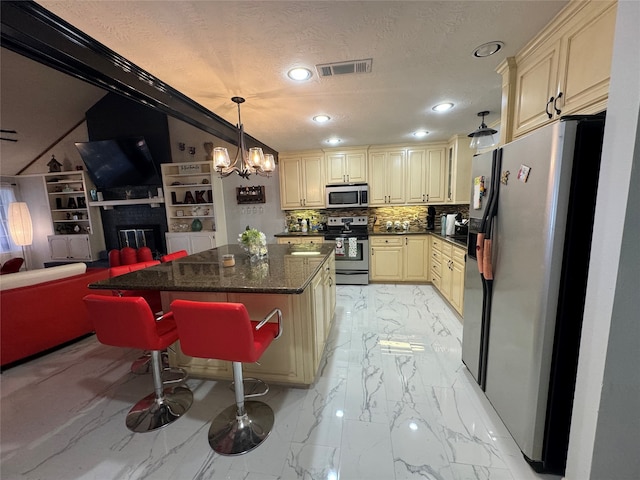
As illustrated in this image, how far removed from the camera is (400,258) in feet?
14.3

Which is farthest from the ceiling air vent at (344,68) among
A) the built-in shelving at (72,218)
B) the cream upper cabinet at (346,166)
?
the built-in shelving at (72,218)

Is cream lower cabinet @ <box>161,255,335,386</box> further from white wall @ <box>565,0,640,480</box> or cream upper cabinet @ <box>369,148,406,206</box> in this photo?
cream upper cabinet @ <box>369,148,406,206</box>

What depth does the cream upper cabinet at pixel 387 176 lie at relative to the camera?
14.5 ft

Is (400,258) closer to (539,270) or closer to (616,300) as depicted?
(539,270)

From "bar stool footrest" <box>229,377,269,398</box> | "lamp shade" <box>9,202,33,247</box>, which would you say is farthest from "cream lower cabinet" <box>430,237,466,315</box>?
"lamp shade" <box>9,202,33,247</box>

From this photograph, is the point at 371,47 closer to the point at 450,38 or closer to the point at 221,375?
the point at 450,38

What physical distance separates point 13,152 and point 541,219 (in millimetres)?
8076

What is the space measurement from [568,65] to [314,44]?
1.43 meters

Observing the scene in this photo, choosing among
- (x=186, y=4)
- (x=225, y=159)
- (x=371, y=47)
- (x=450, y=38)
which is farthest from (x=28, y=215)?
(x=450, y=38)

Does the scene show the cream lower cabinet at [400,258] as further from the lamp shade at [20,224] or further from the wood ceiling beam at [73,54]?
the lamp shade at [20,224]

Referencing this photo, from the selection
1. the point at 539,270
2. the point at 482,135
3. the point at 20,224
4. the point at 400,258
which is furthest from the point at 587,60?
the point at 20,224

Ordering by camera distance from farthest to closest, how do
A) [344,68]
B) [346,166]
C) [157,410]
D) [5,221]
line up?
[5,221], [346,166], [344,68], [157,410]

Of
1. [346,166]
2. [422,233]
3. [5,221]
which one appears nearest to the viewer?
[422,233]

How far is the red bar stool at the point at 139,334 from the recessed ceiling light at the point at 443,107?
3.11m
